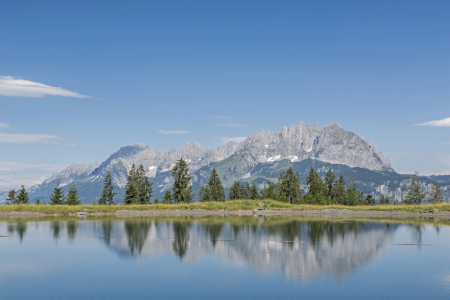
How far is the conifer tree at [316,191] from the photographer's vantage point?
125 metres

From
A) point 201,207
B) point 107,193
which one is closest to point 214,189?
point 201,207

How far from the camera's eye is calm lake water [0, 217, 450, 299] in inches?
1045

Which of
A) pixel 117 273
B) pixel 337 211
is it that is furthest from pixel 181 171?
pixel 117 273

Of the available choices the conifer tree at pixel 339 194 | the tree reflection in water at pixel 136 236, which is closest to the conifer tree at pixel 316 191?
the conifer tree at pixel 339 194

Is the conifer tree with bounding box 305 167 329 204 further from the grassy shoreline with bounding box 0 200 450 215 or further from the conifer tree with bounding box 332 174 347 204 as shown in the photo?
the grassy shoreline with bounding box 0 200 450 215

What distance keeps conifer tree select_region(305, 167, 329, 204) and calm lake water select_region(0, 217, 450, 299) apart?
68.4 m

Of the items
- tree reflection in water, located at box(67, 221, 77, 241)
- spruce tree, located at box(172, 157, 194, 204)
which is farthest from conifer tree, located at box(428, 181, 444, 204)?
tree reflection in water, located at box(67, 221, 77, 241)

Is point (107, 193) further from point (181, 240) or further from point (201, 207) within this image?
point (181, 240)

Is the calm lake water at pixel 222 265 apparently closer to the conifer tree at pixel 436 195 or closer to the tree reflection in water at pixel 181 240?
the tree reflection in water at pixel 181 240

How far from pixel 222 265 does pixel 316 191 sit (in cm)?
9965

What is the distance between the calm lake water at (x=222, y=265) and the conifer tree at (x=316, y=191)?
225ft

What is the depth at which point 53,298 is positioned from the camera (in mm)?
24688

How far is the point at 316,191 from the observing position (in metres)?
129

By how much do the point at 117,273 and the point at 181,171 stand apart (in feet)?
246
